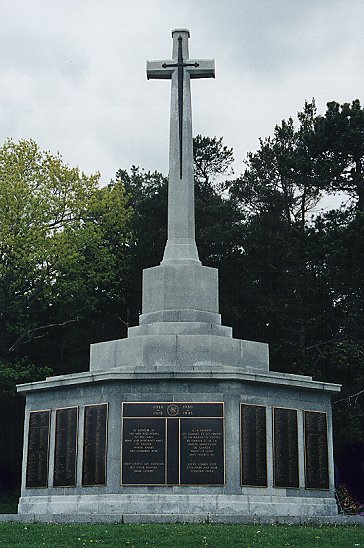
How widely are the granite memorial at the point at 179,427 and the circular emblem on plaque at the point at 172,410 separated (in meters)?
0.02

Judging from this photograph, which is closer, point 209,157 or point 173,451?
point 173,451

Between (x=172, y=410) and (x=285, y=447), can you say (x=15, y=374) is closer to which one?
(x=172, y=410)

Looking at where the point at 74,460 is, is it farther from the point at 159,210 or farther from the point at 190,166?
the point at 159,210

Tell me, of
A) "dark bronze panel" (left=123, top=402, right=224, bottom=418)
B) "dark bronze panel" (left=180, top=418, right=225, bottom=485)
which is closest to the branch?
"dark bronze panel" (left=123, top=402, right=224, bottom=418)

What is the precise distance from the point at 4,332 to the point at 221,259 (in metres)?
10.2

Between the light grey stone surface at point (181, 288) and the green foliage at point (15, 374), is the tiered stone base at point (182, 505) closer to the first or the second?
the light grey stone surface at point (181, 288)

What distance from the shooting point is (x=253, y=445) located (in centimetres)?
1825

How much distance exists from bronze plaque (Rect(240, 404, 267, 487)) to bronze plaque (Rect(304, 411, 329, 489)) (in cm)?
139

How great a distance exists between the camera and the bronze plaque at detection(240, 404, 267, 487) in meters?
17.9

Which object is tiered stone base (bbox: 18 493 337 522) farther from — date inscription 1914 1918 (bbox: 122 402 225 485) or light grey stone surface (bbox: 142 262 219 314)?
light grey stone surface (bbox: 142 262 219 314)

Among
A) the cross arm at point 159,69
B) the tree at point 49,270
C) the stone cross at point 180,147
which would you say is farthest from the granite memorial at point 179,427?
the tree at point 49,270

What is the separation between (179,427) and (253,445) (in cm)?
184

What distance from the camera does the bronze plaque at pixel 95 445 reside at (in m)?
17.9

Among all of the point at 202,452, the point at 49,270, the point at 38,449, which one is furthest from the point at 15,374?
the point at 202,452
